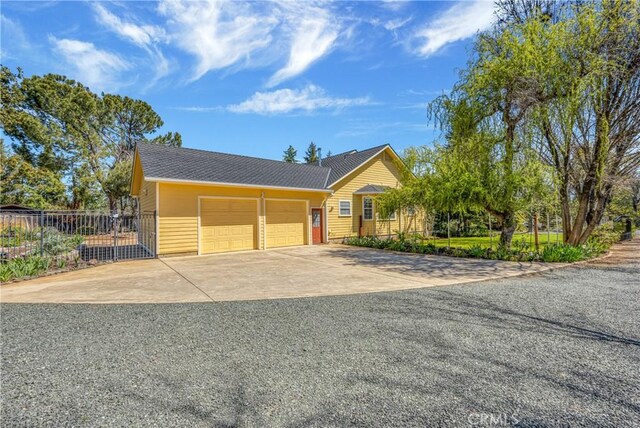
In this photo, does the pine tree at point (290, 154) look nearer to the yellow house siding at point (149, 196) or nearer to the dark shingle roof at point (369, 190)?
the dark shingle roof at point (369, 190)

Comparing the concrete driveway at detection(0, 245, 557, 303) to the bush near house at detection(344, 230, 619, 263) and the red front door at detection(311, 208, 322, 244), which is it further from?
the red front door at detection(311, 208, 322, 244)

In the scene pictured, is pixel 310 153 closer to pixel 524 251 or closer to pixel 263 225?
pixel 263 225

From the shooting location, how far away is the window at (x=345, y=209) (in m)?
17.0

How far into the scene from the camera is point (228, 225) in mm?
12945

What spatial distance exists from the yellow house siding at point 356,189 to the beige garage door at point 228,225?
4.65 metres

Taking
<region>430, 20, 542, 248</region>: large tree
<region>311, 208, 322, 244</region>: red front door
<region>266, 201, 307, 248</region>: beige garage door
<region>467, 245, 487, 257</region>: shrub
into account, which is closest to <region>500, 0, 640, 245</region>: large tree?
<region>430, 20, 542, 248</region>: large tree

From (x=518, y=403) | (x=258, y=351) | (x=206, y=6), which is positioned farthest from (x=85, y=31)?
(x=518, y=403)

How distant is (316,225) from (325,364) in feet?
42.7

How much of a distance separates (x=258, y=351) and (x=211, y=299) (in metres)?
2.53

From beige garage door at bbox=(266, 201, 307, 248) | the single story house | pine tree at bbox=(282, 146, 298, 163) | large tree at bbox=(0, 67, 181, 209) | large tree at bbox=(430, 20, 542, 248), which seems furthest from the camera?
pine tree at bbox=(282, 146, 298, 163)

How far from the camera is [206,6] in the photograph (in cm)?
855

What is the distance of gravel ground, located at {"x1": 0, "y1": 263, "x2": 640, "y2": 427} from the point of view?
231 cm

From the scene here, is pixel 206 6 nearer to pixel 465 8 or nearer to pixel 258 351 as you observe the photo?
pixel 465 8

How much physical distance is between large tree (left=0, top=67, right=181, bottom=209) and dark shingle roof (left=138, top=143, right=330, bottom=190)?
→ 15315mm
